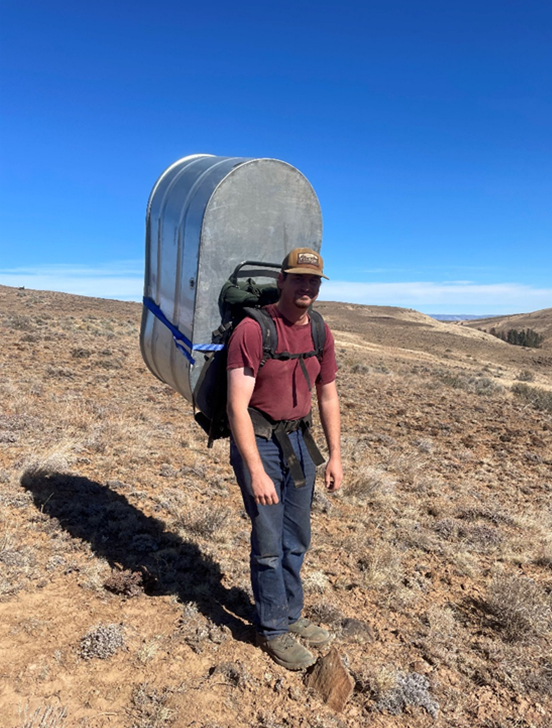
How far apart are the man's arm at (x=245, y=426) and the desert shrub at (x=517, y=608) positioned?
7.50ft

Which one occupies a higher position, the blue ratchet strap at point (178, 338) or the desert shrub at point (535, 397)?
the blue ratchet strap at point (178, 338)

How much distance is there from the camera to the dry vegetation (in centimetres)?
289

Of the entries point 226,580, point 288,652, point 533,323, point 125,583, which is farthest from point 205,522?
point 533,323

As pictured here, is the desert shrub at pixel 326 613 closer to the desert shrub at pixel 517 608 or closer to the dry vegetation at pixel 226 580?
the dry vegetation at pixel 226 580

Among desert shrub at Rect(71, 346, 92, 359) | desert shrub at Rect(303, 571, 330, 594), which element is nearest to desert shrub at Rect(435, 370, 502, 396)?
desert shrub at Rect(71, 346, 92, 359)

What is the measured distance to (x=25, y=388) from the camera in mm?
8859

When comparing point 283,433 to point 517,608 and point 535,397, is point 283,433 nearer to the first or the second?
point 517,608

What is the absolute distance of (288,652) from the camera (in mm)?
3148

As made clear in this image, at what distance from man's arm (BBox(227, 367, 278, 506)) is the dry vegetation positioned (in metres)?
1.19

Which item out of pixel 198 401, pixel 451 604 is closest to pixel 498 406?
pixel 451 604

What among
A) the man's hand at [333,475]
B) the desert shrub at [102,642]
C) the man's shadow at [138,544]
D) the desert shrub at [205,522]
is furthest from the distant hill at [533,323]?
A: the desert shrub at [102,642]

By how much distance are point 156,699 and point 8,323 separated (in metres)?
16.7

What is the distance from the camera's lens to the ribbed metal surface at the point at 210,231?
10.3 ft

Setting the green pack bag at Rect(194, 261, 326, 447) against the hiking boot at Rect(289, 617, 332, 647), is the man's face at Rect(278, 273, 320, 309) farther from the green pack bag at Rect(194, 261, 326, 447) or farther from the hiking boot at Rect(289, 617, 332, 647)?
the hiking boot at Rect(289, 617, 332, 647)
